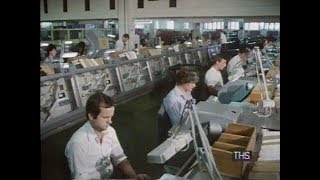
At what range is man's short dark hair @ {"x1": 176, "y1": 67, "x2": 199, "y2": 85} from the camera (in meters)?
2.82

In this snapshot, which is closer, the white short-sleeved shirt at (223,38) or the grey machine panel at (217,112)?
the grey machine panel at (217,112)

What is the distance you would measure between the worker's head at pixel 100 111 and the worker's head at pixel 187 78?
19.1 inches

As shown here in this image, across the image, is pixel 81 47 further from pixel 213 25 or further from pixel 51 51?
pixel 213 25

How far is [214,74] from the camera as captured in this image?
283 cm

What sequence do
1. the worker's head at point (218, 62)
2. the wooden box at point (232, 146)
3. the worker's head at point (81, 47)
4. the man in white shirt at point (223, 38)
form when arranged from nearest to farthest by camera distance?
the wooden box at point (232, 146) < the worker's head at point (218, 62) < the man in white shirt at point (223, 38) < the worker's head at point (81, 47)

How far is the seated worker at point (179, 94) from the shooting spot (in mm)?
2749

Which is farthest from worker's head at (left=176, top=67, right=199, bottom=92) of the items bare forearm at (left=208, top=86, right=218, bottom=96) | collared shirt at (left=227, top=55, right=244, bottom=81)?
collared shirt at (left=227, top=55, right=244, bottom=81)

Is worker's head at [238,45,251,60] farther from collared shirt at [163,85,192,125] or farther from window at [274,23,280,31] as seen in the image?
collared shirt at [163,85,192,125]

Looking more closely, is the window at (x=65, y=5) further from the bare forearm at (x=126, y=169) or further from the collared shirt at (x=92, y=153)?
the bare forearm at (x=126, y=169)

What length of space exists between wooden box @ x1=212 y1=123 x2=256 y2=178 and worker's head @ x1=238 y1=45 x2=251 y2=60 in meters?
0.47

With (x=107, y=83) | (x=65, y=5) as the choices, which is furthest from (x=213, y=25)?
(x=65, y=5)

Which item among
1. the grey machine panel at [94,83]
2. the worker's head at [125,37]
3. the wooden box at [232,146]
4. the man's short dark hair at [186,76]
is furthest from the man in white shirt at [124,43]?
the wooden box at [232,146]
